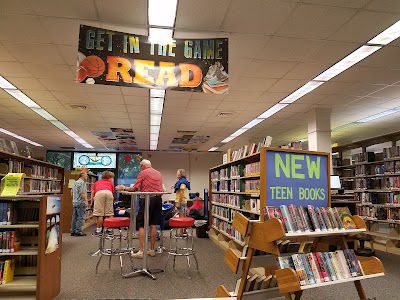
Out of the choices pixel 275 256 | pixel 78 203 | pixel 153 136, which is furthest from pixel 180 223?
pixel 153 136

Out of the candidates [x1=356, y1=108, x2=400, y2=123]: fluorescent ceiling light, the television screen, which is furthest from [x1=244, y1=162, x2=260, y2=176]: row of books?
the television screen

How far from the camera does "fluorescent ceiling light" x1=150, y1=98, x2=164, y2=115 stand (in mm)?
7328

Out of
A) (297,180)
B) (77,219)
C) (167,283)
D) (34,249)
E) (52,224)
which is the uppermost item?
(297,180)

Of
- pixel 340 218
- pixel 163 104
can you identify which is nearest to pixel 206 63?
pixel 340 218

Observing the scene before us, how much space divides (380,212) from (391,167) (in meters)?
1.11

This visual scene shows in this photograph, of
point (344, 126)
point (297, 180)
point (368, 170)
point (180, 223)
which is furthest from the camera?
point (344, 126)

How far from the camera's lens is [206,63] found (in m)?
3.69

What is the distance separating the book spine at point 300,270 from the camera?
2.38 meters

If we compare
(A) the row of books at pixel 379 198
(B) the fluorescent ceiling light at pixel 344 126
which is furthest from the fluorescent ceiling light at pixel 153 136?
(A) the row of books at pixel 379 198

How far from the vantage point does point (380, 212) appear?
7.57 m

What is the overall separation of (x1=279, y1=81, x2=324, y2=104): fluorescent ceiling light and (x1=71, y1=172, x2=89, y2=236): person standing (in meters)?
5.31

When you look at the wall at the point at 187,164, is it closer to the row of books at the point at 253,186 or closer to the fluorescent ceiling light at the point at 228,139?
the fluorescent ceiling light at the point at 228,139

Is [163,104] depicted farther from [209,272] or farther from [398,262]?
[398,262]

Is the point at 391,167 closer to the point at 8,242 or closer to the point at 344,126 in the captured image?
the point at 344,126
